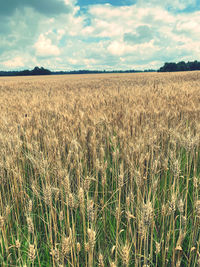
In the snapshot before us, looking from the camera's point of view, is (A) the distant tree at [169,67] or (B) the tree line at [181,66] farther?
(A) the distant tree at [169,67]

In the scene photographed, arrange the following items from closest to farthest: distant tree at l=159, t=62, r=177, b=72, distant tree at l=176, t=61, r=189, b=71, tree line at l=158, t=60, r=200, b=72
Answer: distant tree at l=176, t=61, r=189, b=71, tree line at l=158, t=60, r=200, b=72, distant tree at l=159, t=62, r=177, b=72

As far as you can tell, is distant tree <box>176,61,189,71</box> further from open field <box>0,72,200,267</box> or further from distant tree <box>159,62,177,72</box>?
open field <box>0,72,200,267</box>

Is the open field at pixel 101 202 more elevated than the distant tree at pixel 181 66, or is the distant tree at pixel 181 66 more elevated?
the distant tree at pixel 181 66

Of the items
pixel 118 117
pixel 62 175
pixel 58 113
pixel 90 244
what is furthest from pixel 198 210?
pixel 58 113

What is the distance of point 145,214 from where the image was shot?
3.20 feet

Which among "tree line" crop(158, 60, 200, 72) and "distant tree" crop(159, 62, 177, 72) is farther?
"distant tree" crop(159, 62, 177, 72)

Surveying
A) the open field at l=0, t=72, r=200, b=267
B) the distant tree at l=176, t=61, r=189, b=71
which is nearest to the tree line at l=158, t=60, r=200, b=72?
the distant tree at l=176, t=61, r=189, b=71

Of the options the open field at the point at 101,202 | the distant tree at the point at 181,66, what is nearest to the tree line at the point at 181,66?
the distant tree at the point at 181,66

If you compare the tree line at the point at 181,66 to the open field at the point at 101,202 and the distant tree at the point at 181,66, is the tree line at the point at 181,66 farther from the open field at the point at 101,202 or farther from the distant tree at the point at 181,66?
the open field at the point at 101,202

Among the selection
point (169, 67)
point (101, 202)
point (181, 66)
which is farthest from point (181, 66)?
point (101, 202)

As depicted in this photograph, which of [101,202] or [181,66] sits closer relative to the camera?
[101,202]

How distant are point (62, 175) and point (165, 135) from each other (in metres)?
1.56

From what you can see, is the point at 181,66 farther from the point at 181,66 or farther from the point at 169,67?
the point at 169,67

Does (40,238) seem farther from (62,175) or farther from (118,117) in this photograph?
(118,117)
